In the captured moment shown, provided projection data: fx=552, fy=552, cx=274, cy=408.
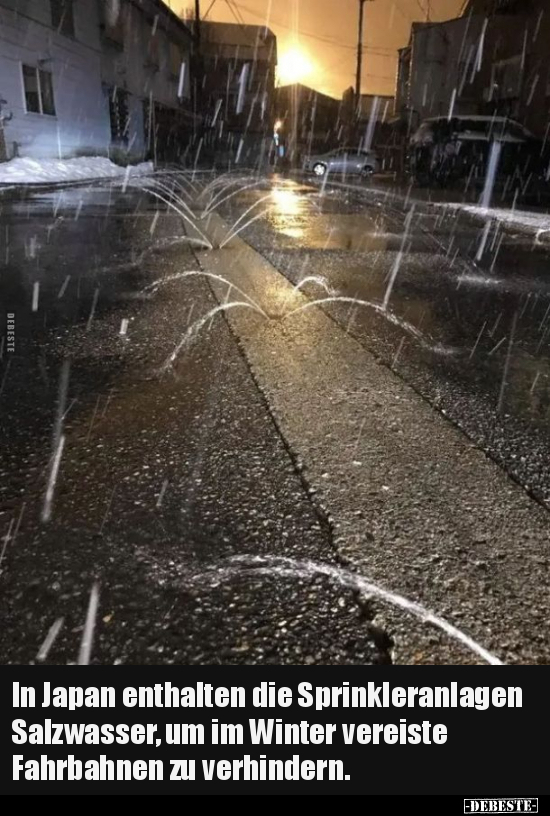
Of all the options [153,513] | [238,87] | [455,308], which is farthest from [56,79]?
[238,87]

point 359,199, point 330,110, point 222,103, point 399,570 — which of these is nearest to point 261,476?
point 399,570

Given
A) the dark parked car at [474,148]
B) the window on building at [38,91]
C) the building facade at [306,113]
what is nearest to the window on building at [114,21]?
the window on building at [38,91]

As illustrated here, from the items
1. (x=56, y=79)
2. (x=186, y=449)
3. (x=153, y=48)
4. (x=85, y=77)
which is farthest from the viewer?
(x=153, y=48)

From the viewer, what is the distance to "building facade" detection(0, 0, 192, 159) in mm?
16844

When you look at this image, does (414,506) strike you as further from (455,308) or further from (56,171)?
(56,171)

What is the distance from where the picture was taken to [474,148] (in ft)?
62.1

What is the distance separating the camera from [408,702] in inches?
48.4

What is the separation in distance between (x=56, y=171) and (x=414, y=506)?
59.2 feet

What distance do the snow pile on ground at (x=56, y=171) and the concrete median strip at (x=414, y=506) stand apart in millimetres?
13964

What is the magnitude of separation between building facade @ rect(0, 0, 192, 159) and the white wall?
3 centimetres

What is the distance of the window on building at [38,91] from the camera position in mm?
17734

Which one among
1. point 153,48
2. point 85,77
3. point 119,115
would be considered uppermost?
point 153,48

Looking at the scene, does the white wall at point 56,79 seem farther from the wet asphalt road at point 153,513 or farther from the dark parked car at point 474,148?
the wet asphalt road at point 153,513

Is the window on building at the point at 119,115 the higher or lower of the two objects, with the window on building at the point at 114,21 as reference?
lower
